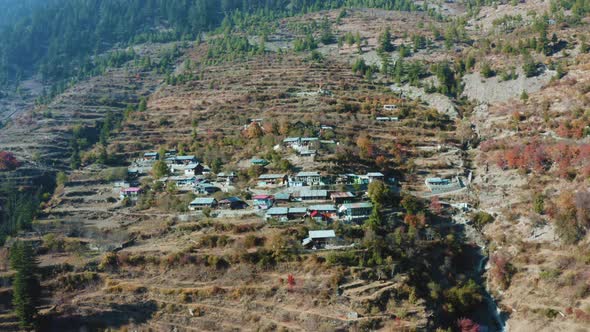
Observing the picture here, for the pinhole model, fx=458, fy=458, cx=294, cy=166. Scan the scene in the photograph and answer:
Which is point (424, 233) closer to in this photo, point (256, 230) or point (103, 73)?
point (256, 230)

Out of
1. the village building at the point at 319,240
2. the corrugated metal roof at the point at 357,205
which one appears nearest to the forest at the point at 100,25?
the corrugated metal roof at the point at 357,205

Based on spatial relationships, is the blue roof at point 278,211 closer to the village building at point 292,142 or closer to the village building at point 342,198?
the village building at point 342,198

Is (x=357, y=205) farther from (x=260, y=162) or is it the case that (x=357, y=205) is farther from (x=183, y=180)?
(x=183, y=180)

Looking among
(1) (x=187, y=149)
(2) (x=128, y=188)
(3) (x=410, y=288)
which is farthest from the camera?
(1) (x=187, y=149)

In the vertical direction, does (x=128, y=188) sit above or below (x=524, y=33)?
below

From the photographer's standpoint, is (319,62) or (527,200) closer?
(527,200)

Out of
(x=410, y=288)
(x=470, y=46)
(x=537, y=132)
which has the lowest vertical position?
(x=410, y=288)

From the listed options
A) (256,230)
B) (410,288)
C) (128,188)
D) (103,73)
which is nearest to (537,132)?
(410,288)

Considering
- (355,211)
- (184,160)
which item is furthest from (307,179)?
(184,160)
